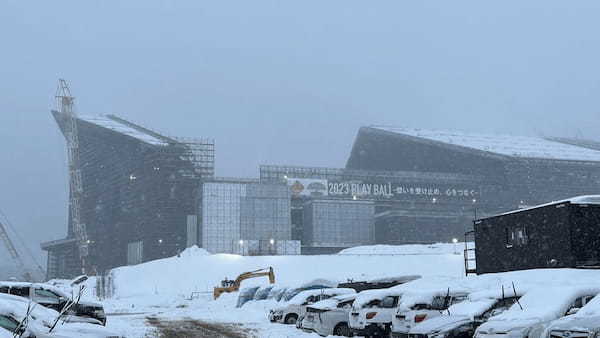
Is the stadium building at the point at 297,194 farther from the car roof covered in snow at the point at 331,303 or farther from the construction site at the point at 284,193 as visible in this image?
the car roof covered in snow at the point at 331,303

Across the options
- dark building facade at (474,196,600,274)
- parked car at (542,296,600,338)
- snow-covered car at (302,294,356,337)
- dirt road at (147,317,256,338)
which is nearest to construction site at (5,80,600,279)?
dark building facade at (474,196,600,274)

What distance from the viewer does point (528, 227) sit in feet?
100

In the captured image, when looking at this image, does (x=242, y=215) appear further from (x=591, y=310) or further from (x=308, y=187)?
(x=591, y=310)

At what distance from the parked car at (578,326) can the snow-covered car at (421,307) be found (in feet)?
20.2

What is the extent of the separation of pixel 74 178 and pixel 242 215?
46.2 m

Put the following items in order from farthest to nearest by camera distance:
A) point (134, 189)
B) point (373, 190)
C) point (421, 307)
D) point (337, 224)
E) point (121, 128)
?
point (121, 128) < point (134, 189) < point (373, 190) < point (337, 224) < point (421, 307)

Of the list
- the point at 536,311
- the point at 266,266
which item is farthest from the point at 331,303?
the point at 266,266

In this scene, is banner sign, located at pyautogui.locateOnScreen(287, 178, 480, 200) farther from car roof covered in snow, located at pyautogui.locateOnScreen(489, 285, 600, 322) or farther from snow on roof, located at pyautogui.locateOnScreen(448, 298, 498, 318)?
car roof covered in snow, located at pyautogui.locateOnScreen(489, 285, 600, 322)

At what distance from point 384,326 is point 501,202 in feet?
350

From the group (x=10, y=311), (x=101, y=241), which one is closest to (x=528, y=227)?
(x=10, y=311)

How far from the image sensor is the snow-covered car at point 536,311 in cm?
1236

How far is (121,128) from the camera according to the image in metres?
130

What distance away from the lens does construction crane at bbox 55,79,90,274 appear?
13100cm

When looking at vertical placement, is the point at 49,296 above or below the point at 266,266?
above
